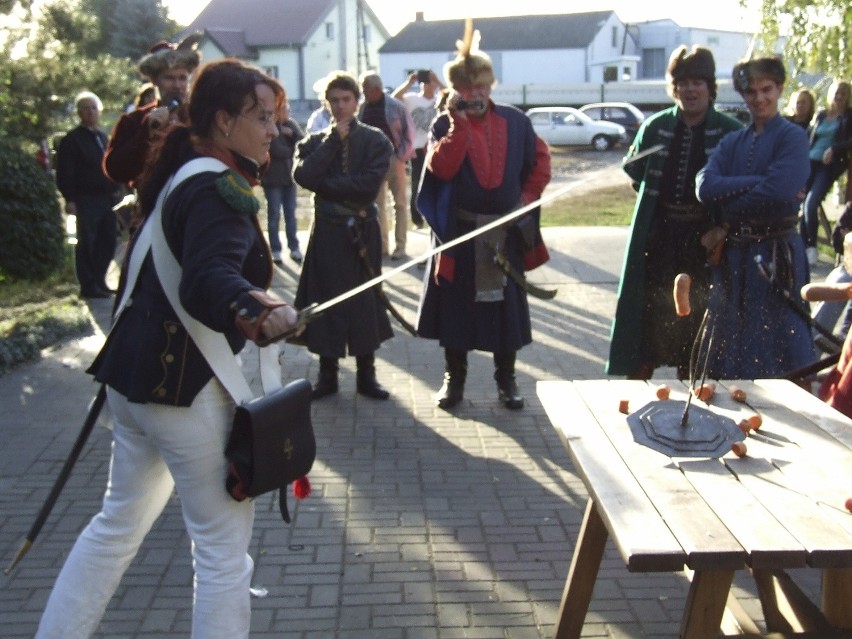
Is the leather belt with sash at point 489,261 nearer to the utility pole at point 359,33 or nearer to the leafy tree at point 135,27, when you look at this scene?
the utility pole at point 359,33

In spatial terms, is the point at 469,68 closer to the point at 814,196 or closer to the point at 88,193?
the point at 88,193

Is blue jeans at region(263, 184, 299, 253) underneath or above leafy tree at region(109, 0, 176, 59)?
underneath

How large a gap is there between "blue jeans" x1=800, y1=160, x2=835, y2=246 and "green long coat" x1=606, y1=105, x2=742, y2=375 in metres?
5.34

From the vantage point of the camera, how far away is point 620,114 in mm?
35938

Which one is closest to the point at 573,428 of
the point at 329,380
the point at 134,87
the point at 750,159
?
the point at 750,159

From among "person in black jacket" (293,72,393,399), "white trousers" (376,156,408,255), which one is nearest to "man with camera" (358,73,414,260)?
"white trousers" (376,156,408,255)

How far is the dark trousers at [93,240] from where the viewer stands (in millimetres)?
9578

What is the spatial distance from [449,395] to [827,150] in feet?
20.0

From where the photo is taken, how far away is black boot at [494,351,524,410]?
20.5 feet

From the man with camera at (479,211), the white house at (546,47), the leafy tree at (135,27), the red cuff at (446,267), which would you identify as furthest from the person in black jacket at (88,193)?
the white house at (546,47)

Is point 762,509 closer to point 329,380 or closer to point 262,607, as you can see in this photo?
point 262,607

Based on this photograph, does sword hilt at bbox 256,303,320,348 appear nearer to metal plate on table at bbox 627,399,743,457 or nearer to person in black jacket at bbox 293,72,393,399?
metal plate on table at bbox 627,399,743,457

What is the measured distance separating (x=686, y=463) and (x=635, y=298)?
9.98 ft

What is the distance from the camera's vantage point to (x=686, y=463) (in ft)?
9.90
